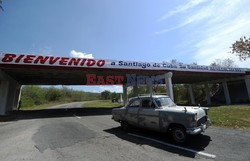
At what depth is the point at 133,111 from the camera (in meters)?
7.56

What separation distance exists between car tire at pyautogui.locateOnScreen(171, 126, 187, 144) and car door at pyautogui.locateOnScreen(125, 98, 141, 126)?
78.2 inches

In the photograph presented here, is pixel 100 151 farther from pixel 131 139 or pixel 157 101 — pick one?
pixel 157 101

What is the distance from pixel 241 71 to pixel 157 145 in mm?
27452

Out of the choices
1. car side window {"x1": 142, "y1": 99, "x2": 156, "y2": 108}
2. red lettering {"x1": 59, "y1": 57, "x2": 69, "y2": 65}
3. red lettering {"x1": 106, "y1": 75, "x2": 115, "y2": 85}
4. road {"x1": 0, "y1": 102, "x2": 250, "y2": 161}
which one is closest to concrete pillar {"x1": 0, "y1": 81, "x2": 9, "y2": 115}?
red lettering {"x1": 59, "y1": 57, "x2": 69, "y2": 65}

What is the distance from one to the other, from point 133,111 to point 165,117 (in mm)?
1923

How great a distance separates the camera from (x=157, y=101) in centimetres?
684

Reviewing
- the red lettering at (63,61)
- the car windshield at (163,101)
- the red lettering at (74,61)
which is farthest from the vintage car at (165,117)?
the red lettering at (63,61)

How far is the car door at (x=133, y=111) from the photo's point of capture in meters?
7.41

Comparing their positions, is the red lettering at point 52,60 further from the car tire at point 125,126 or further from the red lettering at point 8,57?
the car tire at point 125,126

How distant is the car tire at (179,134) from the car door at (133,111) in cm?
199

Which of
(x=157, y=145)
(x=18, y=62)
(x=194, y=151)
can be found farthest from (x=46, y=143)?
(x=18, y=62)

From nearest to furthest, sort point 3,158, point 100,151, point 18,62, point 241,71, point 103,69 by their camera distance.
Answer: point 3,158
point 100,151
point 18,62
point 103,69
point 241,71

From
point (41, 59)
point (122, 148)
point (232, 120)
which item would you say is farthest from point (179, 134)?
point (41, 59)

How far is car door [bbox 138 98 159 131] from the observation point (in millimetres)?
6441
